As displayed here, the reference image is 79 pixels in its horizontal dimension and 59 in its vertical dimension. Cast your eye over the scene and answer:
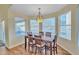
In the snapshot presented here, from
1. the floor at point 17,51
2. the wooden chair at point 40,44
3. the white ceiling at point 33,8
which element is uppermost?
the white ceiling at point 33,8

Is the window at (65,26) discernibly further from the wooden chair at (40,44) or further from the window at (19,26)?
the window at (19,26)

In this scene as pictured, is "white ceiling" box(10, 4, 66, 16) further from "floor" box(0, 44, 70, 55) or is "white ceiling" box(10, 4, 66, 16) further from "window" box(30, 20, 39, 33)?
"floor" box(0, 44, 70, 55)

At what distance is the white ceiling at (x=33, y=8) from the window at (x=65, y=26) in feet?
0.67

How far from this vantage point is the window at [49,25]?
7.83 ft

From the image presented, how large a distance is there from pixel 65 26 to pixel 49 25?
0.31 metres

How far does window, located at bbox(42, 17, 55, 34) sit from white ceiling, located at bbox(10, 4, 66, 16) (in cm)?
15

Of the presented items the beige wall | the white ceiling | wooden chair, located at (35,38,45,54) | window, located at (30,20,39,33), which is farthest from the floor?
the white ceiling

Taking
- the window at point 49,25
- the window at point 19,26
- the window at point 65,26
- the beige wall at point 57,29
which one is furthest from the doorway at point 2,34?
the window at point 65,26

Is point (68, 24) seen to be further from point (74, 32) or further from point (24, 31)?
point (24, 31)

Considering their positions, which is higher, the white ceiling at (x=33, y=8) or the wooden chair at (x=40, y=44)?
the white ceiling at (x=33, y=8)

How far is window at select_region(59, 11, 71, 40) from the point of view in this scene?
2.35 meters

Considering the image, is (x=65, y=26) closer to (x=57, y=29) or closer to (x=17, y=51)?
(x=57, y=29)

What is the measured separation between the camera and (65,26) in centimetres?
241

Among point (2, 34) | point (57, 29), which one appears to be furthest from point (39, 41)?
point (2, 34)
